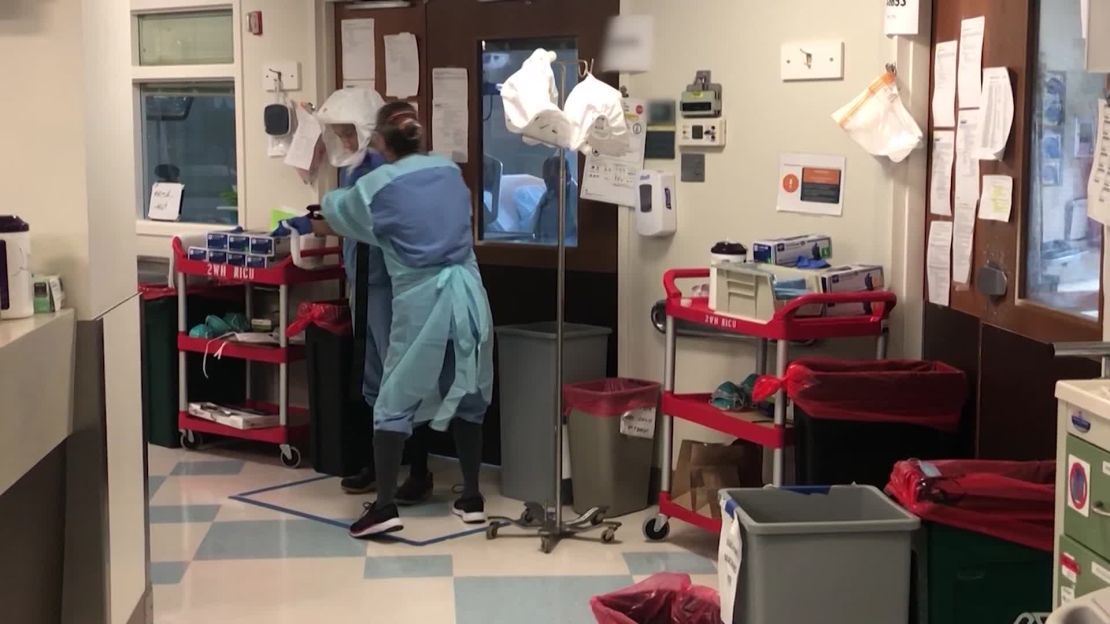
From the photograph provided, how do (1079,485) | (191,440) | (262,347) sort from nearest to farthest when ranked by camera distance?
1. (1079,485)
2. (262,347)
3. (191,440)

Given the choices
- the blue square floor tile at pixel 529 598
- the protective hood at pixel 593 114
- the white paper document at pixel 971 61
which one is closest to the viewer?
the white paper document at pixel 971 61

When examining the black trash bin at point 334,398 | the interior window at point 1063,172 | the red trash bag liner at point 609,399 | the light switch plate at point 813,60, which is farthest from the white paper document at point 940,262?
the black trash bin at point 334,398

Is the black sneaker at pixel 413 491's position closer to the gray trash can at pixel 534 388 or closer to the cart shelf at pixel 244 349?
the gray trash can at pixel 534 388

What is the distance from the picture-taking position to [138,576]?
327 cm

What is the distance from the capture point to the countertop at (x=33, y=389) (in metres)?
2.33

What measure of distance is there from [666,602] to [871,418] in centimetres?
88

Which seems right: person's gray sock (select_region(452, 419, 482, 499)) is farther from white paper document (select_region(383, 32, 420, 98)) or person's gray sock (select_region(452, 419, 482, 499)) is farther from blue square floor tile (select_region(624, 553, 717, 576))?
white paper document (select_region(383, 32, 420, 98))

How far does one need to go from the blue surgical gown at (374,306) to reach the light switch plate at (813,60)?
5.14 ft

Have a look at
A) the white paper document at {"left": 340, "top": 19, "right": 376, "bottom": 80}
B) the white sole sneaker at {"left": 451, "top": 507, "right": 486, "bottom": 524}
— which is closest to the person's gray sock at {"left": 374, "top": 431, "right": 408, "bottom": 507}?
the white sole sneaker at {"left": 451, "top": 507, "right": 486, "bottom": 524}

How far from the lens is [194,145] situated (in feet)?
19.0

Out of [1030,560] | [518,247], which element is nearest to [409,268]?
[518,247]

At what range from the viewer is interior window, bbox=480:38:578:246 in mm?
4887

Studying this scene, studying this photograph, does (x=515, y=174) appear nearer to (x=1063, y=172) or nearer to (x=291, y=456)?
(x=291, y=456)

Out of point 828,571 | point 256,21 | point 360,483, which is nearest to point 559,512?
point 360,483
